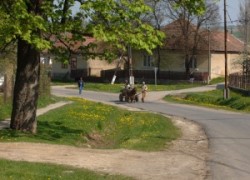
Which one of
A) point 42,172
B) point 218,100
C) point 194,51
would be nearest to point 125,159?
Answer: point 42,172

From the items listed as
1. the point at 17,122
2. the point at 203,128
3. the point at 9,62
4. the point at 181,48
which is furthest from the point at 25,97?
the point at 181,48

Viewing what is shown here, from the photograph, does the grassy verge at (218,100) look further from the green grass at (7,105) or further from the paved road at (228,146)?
the green grass at (7,105)

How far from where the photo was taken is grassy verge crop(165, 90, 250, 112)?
→ 1633 inches

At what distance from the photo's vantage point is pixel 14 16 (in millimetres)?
15047

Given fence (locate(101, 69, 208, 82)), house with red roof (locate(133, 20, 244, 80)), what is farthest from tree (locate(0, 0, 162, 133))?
fence (locate(101, 69, 208, 82))

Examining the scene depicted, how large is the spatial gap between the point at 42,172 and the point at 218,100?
3680 cm

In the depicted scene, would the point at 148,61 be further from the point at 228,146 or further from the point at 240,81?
the point at 228,146

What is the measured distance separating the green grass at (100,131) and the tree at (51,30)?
124 cm

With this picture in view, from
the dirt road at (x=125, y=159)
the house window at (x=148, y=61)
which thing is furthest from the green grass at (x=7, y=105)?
the house window at (x=148, y=61)

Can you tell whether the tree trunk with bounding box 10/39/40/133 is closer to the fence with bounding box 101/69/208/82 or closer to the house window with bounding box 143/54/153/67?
the fence with bounding box 101/69/208/82

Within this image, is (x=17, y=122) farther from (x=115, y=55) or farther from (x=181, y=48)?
(x=181, y=48)

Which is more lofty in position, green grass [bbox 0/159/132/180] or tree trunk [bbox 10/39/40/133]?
tree trunk [bbox 10/39/40/133]

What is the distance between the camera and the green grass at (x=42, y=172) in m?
11.2

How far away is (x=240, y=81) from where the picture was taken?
53281 mm
